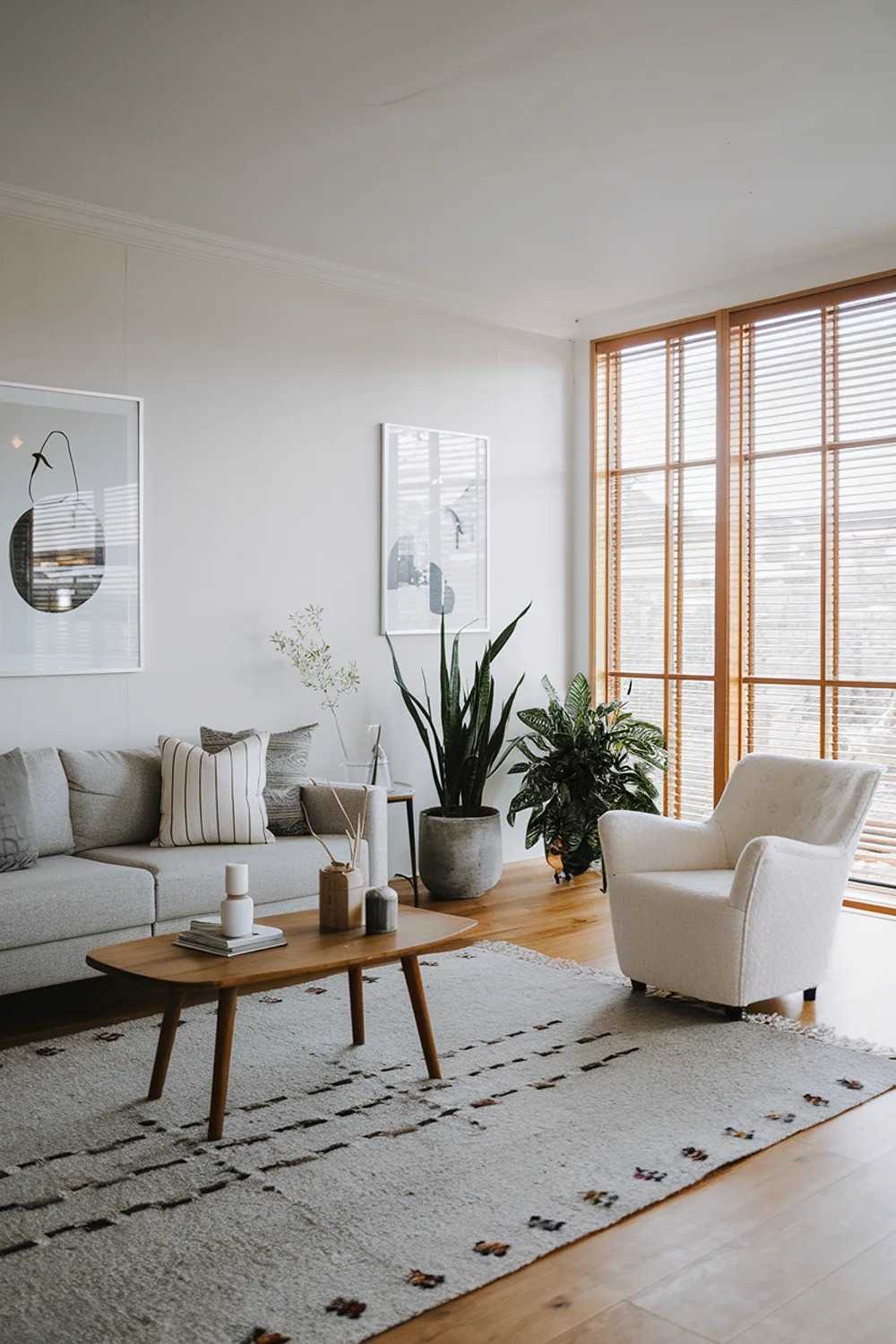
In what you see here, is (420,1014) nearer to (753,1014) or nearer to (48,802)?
(753,1014)

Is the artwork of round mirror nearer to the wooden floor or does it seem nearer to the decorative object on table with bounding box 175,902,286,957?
the decorative object on table with bounding box 175,902,286,957

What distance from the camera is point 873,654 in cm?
536

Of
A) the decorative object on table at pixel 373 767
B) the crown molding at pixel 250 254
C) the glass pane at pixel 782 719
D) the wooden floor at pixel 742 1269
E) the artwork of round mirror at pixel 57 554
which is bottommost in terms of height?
the wooden floor at pixel 742 1269

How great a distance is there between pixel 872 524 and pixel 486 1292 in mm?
3987

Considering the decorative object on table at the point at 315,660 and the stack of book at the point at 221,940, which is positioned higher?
the decorative object on table at the point at 315,660

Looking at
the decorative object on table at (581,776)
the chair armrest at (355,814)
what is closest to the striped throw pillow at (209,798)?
the chair armrest at (355,814)

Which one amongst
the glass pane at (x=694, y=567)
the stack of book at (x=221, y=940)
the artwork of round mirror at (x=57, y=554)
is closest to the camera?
the stack of book at (x=221, y=940)

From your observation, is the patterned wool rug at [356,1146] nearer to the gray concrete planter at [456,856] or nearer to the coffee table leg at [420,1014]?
the coffee table leg at [420,1014]

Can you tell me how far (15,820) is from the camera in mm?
4016

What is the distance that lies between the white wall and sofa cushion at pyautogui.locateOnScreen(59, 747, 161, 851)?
0.25 meters

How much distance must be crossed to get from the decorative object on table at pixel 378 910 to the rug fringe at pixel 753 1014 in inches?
46.0

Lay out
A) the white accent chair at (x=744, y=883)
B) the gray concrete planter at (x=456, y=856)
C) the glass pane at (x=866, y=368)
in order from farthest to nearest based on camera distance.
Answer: the gray concrete planter at (x=456, y=856)
the glass pane at (x=866, y=368)
the white accent chair at (x=744, y=883)

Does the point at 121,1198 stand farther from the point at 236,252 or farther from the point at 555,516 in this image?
the point at 555,516

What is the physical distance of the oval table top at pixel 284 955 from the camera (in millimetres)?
2904
